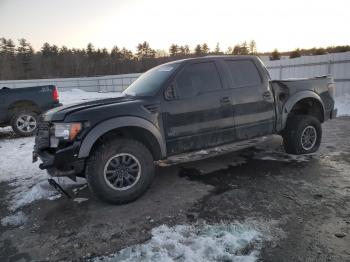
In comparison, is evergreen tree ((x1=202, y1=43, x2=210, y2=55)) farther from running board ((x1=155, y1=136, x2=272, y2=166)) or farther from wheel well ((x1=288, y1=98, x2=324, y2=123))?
running board ((x1=155, y1=136, x2=272, y2=166))

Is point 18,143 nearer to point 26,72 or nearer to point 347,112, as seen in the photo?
point 347,112

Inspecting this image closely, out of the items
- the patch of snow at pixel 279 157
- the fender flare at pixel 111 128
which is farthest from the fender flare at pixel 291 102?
the fender flare at pixel 111 128

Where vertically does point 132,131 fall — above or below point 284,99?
below

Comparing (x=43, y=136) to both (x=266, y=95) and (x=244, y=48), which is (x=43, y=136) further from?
(x=244, y=48)

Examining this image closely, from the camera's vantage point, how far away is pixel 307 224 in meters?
3.16

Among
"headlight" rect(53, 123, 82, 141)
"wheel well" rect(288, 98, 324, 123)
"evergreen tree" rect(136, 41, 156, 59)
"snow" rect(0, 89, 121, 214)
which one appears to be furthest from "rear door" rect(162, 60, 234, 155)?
"evergreen tree" rect(136, 41, 156, 59)

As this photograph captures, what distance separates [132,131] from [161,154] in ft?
1.70

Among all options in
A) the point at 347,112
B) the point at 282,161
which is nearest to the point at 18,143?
the point at 282,161

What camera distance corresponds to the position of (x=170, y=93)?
420cm

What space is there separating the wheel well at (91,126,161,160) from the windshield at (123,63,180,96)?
586 mm

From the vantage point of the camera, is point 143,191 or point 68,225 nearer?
point 68,225

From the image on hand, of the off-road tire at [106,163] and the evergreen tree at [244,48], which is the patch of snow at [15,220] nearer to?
the off-road tire at [106,163]

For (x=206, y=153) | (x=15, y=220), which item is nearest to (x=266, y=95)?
(x=206, y=153)

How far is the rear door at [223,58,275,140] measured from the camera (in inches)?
187
